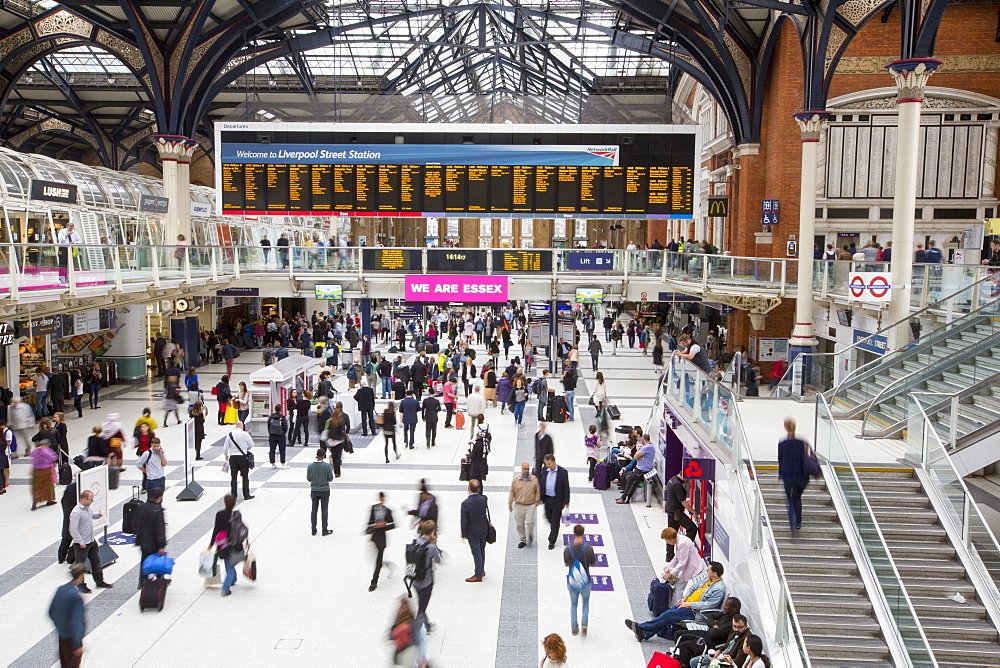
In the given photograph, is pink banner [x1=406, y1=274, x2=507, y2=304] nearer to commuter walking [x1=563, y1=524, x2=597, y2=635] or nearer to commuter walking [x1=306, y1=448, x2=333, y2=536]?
commuter walking [x1=306, y1=448, x2=333, y2=536]

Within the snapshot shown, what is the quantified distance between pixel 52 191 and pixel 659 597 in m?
17.3

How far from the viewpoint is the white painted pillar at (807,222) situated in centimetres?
2145

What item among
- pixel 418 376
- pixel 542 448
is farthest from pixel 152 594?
pixel 418 376

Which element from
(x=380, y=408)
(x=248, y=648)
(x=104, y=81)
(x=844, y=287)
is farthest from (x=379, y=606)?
(x=104, y=81)

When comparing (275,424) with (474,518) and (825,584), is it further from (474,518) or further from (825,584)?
(825,584)

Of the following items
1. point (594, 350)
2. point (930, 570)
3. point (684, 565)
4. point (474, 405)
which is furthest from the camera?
point (594, 350)

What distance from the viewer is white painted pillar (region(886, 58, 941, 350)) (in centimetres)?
1642

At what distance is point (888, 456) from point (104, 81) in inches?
1509

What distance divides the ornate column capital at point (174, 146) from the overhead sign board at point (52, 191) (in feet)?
23.3

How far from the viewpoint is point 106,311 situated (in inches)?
982

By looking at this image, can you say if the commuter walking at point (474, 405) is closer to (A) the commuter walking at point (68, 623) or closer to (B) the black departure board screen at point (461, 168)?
(B) the black departure board screen at point (461, 168)

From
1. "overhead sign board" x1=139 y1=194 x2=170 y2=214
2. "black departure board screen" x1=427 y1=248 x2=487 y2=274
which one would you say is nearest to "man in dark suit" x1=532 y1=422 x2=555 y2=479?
"black departure board screen" x1=427 y1=248 x2=487 y2=274

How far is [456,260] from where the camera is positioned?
2583cm

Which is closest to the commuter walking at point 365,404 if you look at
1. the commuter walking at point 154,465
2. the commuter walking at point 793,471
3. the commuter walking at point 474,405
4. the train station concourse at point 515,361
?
the train station concourse at point 515,361
